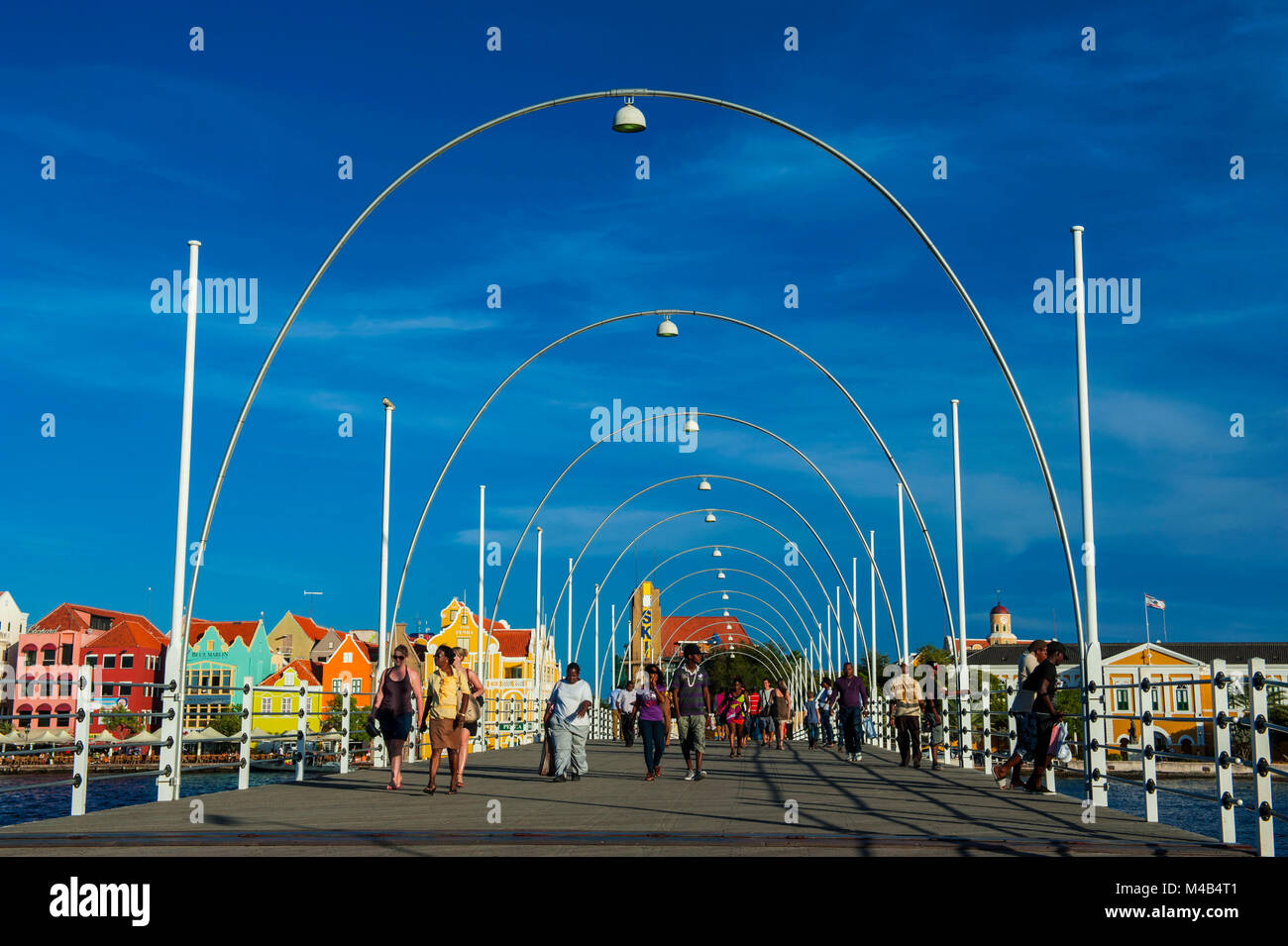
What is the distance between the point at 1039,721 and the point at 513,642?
340 feet

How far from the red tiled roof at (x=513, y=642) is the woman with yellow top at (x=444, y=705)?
98.4 metres

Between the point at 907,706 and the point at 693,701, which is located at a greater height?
the point at 693,701

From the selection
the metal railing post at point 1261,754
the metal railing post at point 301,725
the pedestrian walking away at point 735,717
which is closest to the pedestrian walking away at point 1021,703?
the metal railing post at point 1261,754

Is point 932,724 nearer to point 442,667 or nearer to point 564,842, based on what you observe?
point 442,667

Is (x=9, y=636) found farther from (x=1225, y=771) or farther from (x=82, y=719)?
(x=1225, y=771)

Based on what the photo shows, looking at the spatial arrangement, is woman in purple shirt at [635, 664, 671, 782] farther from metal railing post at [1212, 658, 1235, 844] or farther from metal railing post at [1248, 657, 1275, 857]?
metal railing post at [1248, 657, 1275, 857]

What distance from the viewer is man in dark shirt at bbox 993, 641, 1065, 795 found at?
15125mm

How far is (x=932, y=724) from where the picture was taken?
24922 millimetres

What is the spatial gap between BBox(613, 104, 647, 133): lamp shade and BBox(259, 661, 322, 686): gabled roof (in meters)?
79.2

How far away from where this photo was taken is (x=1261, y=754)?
9820 millimetres

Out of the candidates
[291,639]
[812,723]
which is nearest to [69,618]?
[291,639]
